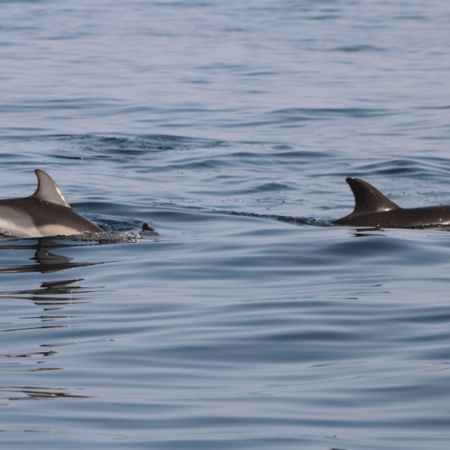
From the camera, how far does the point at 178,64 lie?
35.8 metres

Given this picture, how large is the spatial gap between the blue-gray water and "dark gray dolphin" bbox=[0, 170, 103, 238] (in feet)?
0.63

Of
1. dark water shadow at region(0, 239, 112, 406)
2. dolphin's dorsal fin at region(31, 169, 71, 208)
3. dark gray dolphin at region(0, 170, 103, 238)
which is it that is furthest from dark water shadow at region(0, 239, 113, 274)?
dolphin's dorsal fin at region(31, 169, 71, 208)

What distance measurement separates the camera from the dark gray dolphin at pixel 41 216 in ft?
35.1

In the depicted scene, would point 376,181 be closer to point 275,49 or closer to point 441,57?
point 441,57

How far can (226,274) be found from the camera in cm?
916

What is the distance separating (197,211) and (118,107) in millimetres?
12956

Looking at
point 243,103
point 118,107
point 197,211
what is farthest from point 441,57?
point 197,211

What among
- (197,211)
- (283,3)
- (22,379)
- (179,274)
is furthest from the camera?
(283,3)

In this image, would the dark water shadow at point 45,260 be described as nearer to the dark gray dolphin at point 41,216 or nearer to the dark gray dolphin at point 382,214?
the dark gray dolphin at point 41,216

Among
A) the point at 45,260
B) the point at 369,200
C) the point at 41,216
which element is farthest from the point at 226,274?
the point at 369,200

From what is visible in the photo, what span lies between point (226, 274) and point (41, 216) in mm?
2846

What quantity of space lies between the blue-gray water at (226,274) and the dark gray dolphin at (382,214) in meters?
0.61

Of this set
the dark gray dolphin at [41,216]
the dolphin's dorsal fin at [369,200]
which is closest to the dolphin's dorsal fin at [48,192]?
the dark gray dolphin at [41,216]

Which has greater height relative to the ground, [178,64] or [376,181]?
[178,64]
